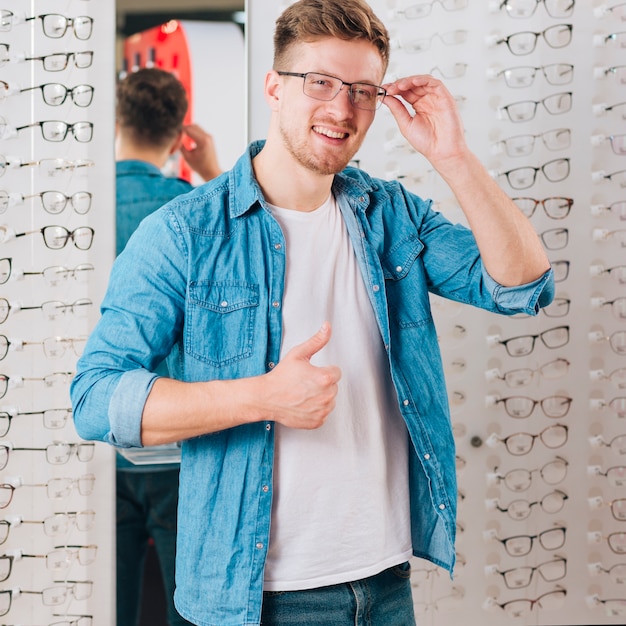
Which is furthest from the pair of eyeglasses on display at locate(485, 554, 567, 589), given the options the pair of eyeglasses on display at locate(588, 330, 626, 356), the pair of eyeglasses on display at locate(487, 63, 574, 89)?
the pair of eyeglasses on display at locate(487, 63, 574, 89)

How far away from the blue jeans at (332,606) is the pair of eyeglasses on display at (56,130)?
144 centimetres

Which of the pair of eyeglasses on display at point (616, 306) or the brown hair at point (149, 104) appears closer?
the brown hair at point (149, 104)

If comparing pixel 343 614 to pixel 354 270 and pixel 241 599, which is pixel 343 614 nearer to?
pixel 241 599

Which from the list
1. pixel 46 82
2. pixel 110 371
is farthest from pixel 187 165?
pixel 110 371

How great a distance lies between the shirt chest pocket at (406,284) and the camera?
155cm

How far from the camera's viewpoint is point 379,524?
141 centimetres

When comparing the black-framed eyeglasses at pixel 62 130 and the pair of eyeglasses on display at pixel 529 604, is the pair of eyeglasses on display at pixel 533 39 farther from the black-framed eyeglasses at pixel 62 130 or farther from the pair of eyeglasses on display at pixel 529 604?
the pair of eyeglasses on display at pixel 529 604

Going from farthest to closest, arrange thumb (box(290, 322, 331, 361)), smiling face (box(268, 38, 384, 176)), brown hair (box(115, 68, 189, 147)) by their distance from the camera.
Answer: brown hair (box(115, 68, 189, 147))
smiling face (box(268, 38, 384, 176))
thumb (box(290, 322, 331, 361))

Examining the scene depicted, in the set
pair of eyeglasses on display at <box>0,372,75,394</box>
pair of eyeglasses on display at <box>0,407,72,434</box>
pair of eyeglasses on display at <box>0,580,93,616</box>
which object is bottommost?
pair of eyeglasses on display at <box>0,580,93,616</box>

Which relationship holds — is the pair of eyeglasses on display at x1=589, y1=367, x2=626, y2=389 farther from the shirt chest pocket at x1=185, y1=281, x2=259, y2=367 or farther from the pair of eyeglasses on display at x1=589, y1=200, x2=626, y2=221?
the shirt chest pocket at x1=185, y1=281, x2=259, y2=367

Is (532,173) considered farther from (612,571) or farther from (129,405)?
(129,405)

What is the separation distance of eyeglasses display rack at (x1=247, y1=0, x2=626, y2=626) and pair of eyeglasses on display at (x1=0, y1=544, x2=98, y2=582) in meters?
0.96

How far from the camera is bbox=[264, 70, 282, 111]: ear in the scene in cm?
154

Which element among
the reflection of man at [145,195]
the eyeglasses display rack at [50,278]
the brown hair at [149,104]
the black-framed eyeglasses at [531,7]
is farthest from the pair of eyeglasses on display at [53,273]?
the black-framed eyeglasses at [531,7]
